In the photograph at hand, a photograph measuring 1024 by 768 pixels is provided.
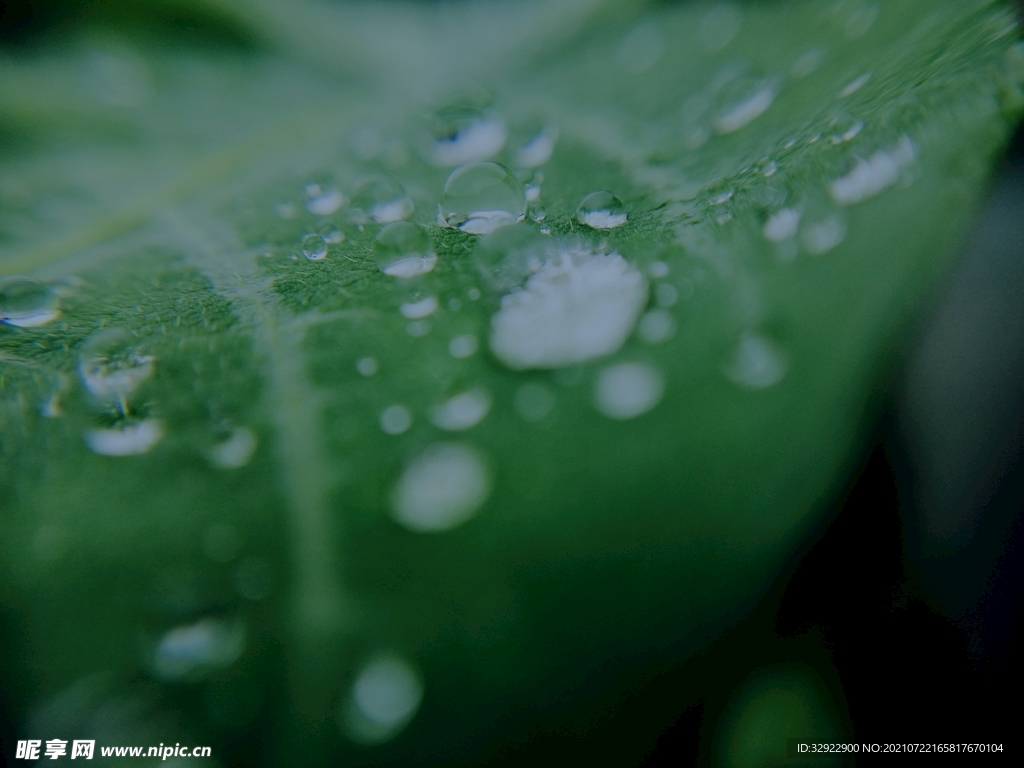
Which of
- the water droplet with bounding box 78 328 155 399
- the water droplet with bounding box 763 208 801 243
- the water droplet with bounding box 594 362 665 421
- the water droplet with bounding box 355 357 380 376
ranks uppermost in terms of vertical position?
the water droplet with bounding box 763 208 801 243

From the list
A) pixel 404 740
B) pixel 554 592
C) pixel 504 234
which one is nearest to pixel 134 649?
pixel 404 740

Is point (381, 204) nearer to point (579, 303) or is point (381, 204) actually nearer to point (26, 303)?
point (579, 303)

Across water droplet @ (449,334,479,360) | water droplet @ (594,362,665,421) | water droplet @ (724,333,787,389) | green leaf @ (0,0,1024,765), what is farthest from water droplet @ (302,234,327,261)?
water droplet @ (724,333,787,389)

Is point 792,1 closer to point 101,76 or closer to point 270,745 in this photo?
point 101,76

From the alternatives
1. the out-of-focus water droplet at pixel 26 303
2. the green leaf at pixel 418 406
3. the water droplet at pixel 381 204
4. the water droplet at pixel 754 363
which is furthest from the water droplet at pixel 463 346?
the out-of-focus water droplet at pixel 26 303

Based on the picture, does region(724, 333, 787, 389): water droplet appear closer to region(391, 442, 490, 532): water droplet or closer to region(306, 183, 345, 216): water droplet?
region(391, 442, 490, 532): water droplet

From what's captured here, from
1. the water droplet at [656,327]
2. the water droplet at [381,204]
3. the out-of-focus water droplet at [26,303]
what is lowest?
the water droplet at [656,327]

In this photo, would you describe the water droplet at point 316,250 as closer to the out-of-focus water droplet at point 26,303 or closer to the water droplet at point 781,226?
the out-of-focus water droplet at point 26,303

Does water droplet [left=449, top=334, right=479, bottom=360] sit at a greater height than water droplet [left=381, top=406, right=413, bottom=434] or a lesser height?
greater
